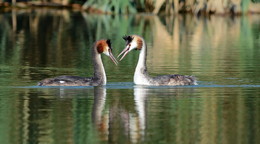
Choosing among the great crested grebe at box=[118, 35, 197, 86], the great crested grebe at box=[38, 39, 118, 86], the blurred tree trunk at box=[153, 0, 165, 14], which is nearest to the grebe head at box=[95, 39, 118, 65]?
the great crested grebe at box=[38, 39, 118, 86]

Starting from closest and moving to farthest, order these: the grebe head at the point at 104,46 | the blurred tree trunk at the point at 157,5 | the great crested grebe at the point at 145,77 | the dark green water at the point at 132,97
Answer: the dark green water at the point at 132,97
the great crested grebe at the point at 145,77
the grebe head at the point at 104,46
the blurred tree trunk at the point at 157,5

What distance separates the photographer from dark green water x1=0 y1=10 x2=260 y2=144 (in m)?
11.6

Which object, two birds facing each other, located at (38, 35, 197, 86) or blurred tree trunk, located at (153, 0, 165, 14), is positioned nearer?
two birds facing each other, located at (38, 35, 197, 86)

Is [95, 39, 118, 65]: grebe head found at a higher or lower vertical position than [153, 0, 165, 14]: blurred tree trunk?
lower

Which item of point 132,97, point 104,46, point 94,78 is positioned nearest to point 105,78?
point 94,78

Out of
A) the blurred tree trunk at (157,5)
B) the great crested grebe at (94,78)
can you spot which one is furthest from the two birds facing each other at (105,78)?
the blurred tree trunk at (157,5)

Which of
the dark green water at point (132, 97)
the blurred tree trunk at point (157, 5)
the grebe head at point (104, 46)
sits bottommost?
the dark green water at point (132, 97)

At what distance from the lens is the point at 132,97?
1523 cm

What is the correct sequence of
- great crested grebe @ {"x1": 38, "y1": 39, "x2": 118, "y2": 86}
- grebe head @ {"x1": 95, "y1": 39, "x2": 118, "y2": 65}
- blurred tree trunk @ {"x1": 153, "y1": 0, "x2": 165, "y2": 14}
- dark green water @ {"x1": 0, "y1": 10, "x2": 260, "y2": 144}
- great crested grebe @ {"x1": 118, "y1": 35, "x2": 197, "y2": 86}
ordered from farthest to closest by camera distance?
blurred tree trunk @ {"x1": 153, "y1": 0, "x2": 165, "y2": 14}
grebe head @ {"x1": 95, "y1": 39, "x2": 118, "y2": 65}
great crested grebe @ {"x1": 118, "y1": 35, "x2": 197, "y2": 86}
great crested grebe @ {"x1": 38, "y1": 39, "x2": 118, "y2": 86}
dark green water @ {"x1": 0, "y1": 10, "x2": 260, "y2": 144}

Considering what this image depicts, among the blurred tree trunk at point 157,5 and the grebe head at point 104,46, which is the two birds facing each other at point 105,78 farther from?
the blurred tree trunk at point 157,5

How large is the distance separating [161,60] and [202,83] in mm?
5473

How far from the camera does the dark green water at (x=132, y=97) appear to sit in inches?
459

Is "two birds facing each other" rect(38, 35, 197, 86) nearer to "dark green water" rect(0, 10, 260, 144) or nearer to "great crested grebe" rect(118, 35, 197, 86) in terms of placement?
"great crested grebe" rect(118, 35, 197, 86)

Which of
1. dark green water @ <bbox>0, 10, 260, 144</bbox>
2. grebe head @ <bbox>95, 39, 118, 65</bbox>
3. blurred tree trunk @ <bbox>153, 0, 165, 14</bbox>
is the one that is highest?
blurred tree trunk @ <bbox>153, 0, 165, 14</bbox>
